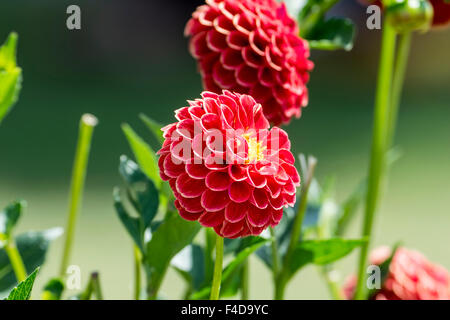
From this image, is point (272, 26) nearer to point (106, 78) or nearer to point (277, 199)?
point (277, 199)

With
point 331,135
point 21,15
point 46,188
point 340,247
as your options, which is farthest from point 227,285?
point 21,15

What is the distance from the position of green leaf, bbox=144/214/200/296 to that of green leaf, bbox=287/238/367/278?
0.21 ft

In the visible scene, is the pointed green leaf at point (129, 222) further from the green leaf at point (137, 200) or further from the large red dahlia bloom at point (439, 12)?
the large red dahlia bloom at point (439, 12)

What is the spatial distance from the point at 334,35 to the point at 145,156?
0.11m

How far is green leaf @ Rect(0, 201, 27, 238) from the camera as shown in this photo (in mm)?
338

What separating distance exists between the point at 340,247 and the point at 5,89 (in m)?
0.17

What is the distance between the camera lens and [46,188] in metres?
1.83

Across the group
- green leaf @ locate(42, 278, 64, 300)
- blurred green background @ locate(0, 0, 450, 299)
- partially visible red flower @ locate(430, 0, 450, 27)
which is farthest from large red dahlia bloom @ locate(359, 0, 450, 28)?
blurred green background @ locate(0, 0, 450, 299)

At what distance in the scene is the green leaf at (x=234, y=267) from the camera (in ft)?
0.97

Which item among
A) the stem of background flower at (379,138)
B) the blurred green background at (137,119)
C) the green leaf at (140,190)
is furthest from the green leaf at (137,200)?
the blurred green background at (137,119)

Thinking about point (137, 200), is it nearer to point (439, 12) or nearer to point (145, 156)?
point (145, 156)

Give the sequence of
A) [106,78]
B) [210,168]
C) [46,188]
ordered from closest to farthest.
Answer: [210,168]
[46,188]
[106,78]

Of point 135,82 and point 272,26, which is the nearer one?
point 272,26

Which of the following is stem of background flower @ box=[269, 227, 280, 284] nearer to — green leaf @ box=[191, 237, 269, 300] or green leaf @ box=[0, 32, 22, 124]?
green leaf @ box=[191, 237, 269, 300]
